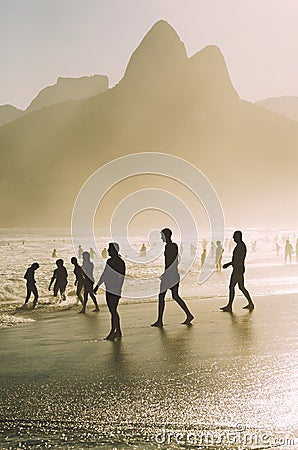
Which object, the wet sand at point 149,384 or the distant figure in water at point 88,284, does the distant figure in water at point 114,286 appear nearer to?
the wet sand at point 149,384

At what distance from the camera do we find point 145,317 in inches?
608

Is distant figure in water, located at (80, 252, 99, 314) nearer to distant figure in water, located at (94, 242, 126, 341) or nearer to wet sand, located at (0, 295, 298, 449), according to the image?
wet sand, located at (0, 295, 298, 449)

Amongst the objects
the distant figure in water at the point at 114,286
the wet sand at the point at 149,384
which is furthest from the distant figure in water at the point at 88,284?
the distant figure in water at the point at 114,286

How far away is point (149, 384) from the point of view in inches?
308

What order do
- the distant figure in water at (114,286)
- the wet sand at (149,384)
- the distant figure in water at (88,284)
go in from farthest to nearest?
the distant figure in water at (88,284) → the distant figure in water at (114,286) → the wet sand at (149,384)

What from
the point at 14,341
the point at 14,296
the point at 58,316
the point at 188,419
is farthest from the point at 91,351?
the point at 14,296

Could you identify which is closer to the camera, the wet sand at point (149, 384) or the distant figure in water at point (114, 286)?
the wet sand at point (149, 384)

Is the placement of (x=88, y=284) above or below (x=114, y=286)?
below

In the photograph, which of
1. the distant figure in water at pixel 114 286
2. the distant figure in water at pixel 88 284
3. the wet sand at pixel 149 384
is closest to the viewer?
the wet sand at pixel 149 384

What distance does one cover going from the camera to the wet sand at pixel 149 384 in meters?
5.93

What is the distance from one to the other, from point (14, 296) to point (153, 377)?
17.7 meters

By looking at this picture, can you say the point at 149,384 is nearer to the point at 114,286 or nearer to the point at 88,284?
the point at 114,286

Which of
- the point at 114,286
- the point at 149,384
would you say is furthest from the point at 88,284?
the point at 149,384

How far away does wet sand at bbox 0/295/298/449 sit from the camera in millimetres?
5930
